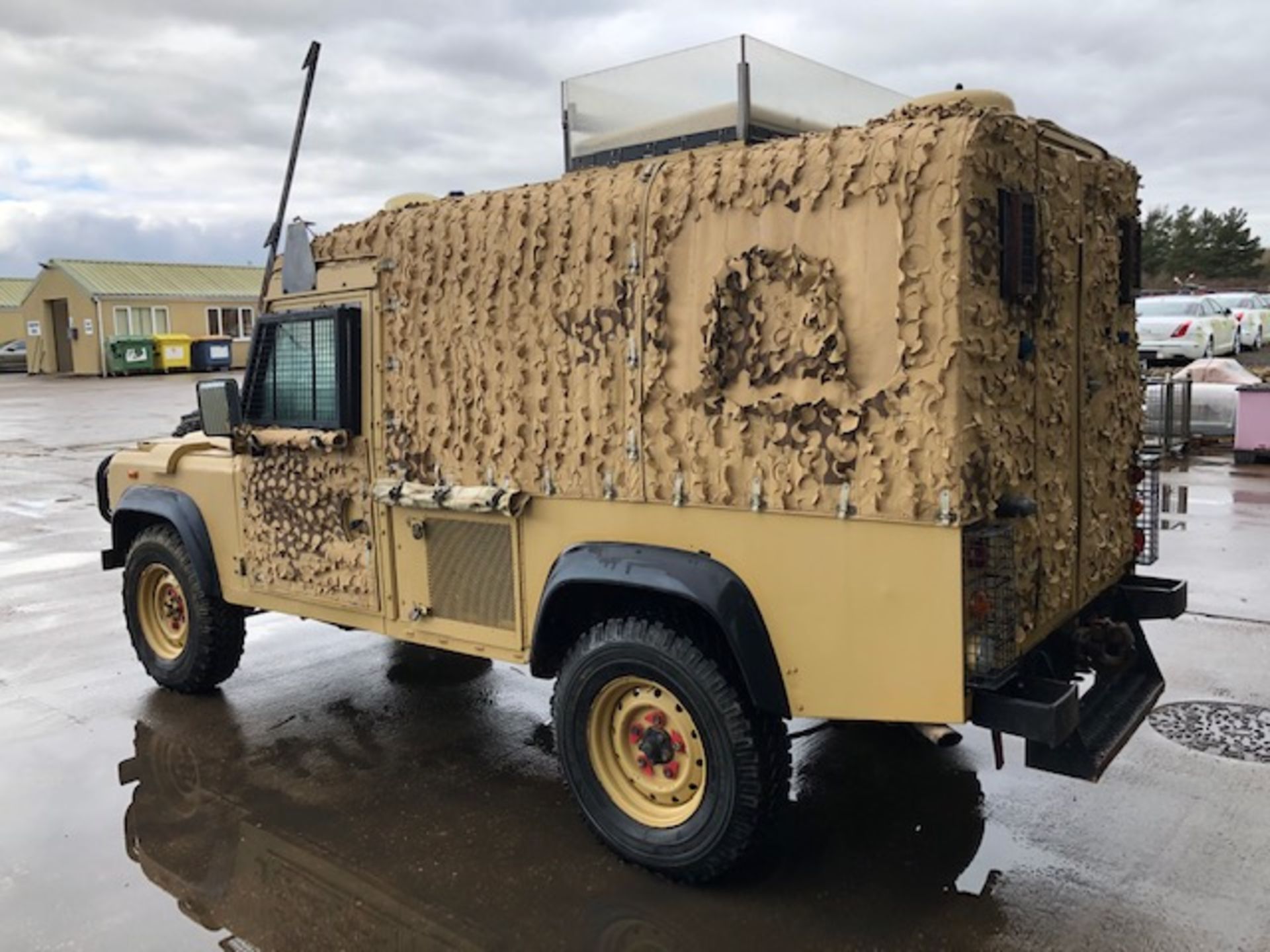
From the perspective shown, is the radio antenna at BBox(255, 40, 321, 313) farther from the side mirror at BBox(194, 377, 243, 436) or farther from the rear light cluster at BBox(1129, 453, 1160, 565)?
the rear light cluster at BBox(1129, 453, 1160, 565)

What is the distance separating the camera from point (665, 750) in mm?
4012

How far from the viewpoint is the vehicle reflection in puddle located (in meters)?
3.73

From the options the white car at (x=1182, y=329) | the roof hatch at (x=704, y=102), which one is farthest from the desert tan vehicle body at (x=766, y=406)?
the white car at (x=1182, y=329)

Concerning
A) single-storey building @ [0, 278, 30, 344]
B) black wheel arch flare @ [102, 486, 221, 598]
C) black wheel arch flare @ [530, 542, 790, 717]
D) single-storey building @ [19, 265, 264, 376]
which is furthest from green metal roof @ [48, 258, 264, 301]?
black wheel arch flare @ [530, 542, 790, 717]

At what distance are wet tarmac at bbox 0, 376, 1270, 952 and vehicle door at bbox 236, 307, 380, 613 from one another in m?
0.88

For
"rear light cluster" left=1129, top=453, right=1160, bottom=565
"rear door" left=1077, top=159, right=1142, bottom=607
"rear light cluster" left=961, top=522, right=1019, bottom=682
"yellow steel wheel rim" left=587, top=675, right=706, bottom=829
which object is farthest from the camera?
"rear light cluster" left=1129, top=453, right=1160, bottom=565

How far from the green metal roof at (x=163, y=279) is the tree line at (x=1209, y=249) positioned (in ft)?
152

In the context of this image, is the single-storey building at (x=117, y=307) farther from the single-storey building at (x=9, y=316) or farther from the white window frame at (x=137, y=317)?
the single-storey building at (x=9, y=316)

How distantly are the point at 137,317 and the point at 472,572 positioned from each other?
145 ft

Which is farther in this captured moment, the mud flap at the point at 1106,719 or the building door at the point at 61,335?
the building door at the point at 61,335

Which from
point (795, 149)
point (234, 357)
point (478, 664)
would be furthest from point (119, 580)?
point (234, 357)

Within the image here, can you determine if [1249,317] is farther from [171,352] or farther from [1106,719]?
[171,352]

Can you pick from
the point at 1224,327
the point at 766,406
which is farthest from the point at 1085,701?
the point at 1224,327

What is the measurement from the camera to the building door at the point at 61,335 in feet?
148
